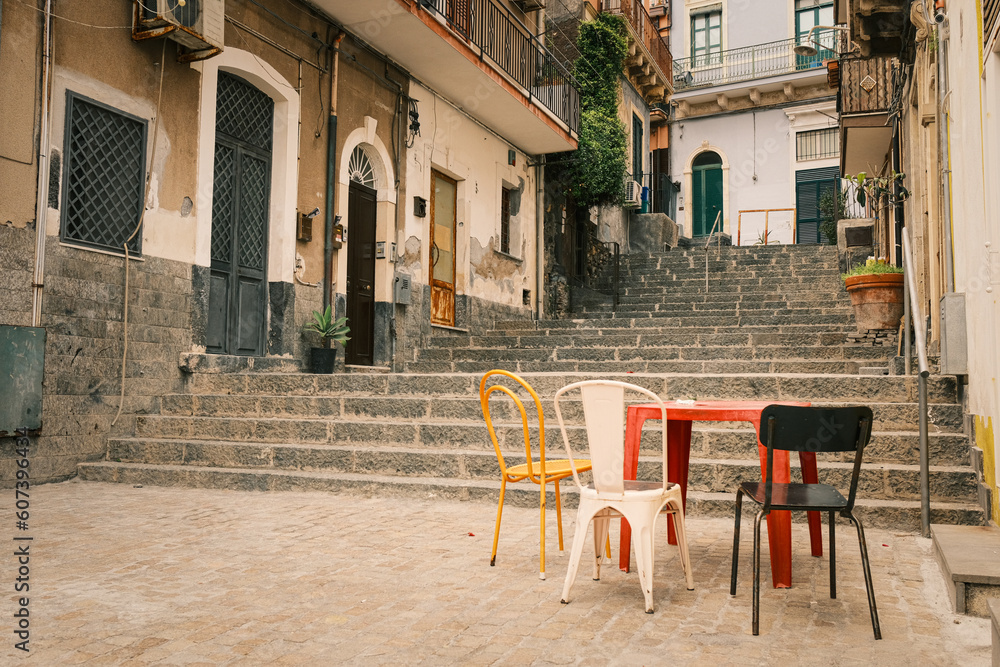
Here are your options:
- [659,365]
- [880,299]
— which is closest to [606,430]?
[659,365]

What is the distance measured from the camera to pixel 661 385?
6.93m

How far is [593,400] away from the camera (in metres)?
3.38

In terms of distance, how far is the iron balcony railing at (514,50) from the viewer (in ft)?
38.0

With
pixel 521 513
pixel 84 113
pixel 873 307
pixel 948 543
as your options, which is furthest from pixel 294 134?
pixel 948 543

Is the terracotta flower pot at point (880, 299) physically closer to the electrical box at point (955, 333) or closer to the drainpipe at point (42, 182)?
the electrical box at point (955, 333)

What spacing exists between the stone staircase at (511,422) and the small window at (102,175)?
5.00 feet

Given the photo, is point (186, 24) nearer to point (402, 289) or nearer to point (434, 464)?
point (402, 289)

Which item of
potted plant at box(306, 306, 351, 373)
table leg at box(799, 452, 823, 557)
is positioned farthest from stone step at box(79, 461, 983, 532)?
potted plant at box(306, 306, 351, 373)

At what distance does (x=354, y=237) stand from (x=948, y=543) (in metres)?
8.27

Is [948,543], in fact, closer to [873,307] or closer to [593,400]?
[593,400]

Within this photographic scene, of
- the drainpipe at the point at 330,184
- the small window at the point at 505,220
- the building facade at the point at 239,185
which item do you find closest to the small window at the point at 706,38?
the building facade at the point at 239,185

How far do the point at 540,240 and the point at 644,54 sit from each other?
21.7 ft

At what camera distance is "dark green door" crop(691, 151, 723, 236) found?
991 inches

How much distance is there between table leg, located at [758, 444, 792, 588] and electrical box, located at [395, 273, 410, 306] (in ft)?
25.9
